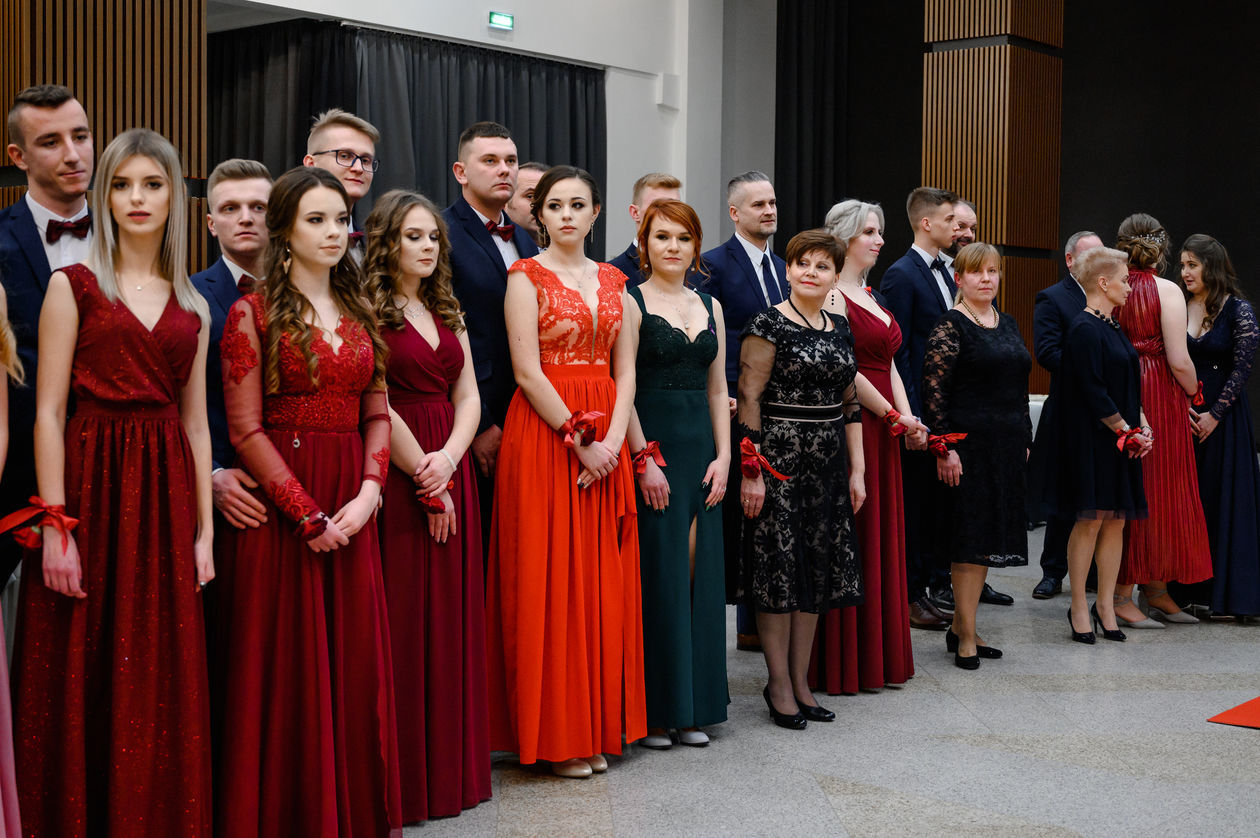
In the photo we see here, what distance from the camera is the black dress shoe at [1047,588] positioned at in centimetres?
637

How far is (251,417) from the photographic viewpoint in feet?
9.58

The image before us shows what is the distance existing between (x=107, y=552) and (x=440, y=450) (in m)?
0.95

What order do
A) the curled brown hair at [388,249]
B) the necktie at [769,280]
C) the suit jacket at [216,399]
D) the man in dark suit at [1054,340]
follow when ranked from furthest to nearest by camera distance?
1. the man in dark suit at [1054,340]
2. the necktie at [769,280]
3. the curled brown hair at [388,249]
4. the suit jacket at [216,399]

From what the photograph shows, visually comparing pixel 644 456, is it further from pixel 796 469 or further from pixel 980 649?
pixel 980 649

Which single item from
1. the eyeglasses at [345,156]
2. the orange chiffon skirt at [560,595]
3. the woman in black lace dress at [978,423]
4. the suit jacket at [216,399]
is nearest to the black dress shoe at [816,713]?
the orange chiffon skirt at [560,595]

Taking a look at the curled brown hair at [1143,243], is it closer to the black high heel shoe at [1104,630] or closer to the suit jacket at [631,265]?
→ the black high heel shoe at [1104,630]

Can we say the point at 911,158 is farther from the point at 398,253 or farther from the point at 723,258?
the point at 398,253

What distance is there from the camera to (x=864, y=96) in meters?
12.5

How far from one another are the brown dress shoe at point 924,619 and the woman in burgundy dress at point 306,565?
3211mm

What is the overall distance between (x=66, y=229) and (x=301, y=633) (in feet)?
3.48

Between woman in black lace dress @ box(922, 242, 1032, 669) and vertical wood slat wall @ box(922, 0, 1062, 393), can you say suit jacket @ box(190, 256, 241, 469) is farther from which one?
vertical wood slat wall @ box(922, 0, 1062, 393)

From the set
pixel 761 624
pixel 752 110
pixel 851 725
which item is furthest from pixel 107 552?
pixel 752 110

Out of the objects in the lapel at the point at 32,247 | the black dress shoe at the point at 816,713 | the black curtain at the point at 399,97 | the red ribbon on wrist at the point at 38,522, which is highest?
the black curtain at the point at 399,97

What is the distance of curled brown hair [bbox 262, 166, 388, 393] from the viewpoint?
294 cm
